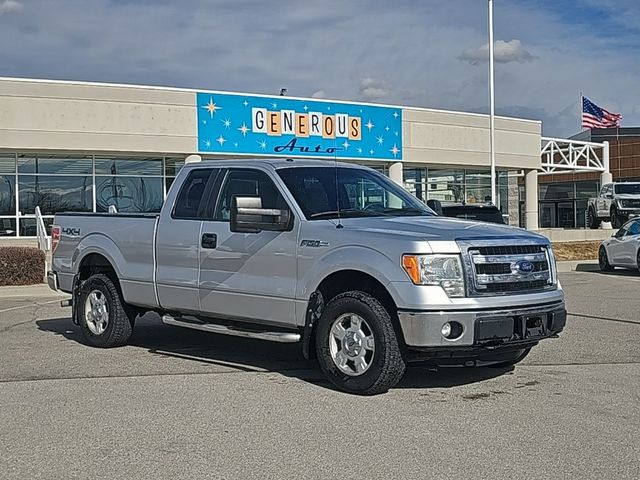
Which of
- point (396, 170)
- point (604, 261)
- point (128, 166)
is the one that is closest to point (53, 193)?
point (128, 166)

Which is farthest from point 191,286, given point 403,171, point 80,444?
point 403,171

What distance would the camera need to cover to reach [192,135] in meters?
29.5

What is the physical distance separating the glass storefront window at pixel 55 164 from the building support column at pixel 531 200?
1924 centimetres

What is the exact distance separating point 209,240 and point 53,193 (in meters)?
21.8

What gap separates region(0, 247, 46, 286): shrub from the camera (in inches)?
737

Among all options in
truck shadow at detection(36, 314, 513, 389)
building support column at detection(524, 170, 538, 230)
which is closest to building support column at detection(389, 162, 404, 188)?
building support column at detection(524, 170, 538, 230)

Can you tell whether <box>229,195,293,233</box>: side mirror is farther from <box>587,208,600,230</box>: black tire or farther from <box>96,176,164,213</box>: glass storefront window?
<box>587,208,600,230</box>: black tire

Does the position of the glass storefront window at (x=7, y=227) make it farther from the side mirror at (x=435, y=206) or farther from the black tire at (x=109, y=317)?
the side mirror at (x=435, y=206)

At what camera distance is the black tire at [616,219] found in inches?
1487

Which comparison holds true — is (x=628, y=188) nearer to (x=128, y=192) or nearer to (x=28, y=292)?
(x=128, y=192)

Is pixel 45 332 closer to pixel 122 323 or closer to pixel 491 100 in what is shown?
pixel 122 323

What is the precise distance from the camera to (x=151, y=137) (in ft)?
94.5

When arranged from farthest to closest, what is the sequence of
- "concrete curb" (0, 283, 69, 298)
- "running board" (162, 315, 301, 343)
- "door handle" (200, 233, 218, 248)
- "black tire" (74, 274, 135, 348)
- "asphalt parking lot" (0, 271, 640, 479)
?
1. "concrete curb" (0, 283, 69, 298)
2. "black tire" (74, 274, 135, 348)
3. "door handle" (200, 233, 218, 248)
4. "running board" (162, 315, 301, 343)
5. "asphalt parking lot" (0, 271, 640, 479)

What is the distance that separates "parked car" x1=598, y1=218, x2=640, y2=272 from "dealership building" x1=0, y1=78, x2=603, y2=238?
28.2 feet
